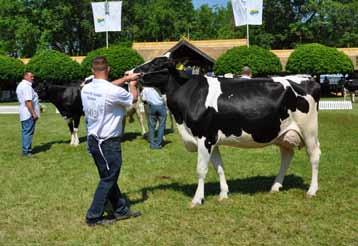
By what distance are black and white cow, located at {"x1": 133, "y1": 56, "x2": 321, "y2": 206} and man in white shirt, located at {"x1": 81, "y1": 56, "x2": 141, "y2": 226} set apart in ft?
3.54

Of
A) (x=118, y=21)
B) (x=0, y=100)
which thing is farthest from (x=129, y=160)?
(x=0, y=100)

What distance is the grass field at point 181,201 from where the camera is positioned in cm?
580

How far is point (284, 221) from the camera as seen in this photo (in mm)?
6215

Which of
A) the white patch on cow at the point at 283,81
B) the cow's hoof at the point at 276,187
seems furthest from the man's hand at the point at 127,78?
the cow's hoof at the point at 276,187

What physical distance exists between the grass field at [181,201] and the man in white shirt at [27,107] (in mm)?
492

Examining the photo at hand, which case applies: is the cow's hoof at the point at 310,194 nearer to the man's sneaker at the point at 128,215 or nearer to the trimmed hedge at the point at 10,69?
the man's sneaker at the point at 128,215

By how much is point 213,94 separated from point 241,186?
2.15 meters

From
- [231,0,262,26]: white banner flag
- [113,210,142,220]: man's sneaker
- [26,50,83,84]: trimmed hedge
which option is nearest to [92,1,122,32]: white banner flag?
[26,50,83,84]: trimmed hedge

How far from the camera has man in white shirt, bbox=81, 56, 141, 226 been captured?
19.3ft

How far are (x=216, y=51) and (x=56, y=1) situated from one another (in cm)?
3090

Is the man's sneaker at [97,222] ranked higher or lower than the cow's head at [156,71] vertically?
lower

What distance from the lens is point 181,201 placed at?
7.32 meters

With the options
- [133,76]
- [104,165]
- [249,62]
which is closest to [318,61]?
[249,62]

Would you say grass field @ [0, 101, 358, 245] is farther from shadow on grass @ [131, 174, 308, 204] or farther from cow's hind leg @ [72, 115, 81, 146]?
cow's hind leg @ [72, 115, 81, 146]
